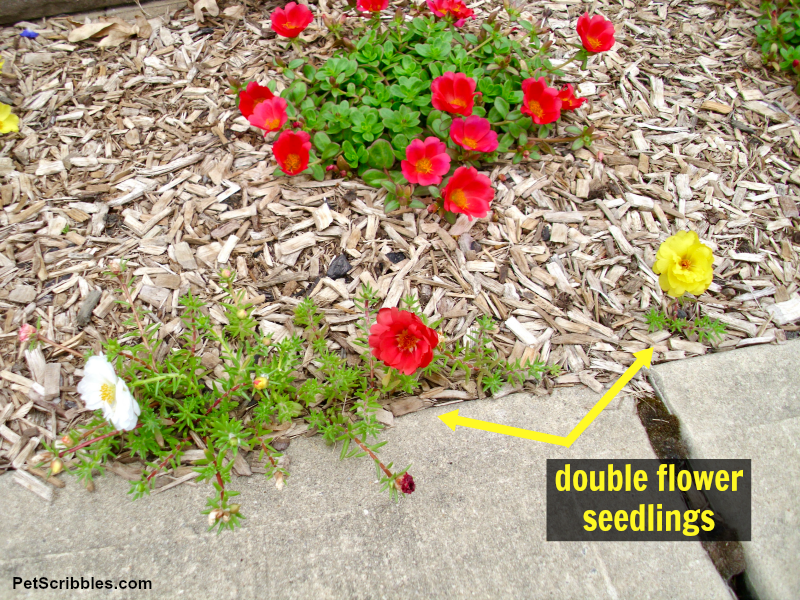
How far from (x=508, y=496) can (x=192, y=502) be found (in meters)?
1.09

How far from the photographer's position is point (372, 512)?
172 cm

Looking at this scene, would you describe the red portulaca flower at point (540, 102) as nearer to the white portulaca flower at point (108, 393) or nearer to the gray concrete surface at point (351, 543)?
the gray concrete surface at point (351, 543)

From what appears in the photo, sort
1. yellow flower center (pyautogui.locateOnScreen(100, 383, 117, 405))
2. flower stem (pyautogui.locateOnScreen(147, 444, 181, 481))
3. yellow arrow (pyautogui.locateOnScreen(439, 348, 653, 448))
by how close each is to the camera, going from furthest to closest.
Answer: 1. yellow arrow (pyautogui.locateOnScreen(439, 348, 653, 448))
2. flower stem (pyautogui.locateOnScreen(147, 444, 181, 481))
3. yellow flower center (pyautogui.locateOnScreen(100, 383, 117, 405))

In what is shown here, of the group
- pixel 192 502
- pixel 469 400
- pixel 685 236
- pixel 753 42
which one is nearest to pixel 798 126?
pixel 753 42

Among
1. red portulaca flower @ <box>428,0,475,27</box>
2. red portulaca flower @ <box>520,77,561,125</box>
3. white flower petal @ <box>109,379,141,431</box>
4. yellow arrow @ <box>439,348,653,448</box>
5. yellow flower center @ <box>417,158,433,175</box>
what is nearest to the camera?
white flower petal @ <box>109,379,141,431</box>

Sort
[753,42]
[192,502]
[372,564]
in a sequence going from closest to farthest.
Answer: [372,564]
[192,502]
[753,42]

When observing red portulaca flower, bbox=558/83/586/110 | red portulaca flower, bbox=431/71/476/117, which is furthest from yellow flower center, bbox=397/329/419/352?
red portulaca flower, bbox=558/83/586/110

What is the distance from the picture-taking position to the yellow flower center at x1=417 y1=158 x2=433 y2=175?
2.22 metres

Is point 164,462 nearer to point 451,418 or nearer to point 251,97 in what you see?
point 451,418

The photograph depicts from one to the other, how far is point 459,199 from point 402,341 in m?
0.80

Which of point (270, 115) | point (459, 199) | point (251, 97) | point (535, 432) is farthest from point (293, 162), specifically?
point (535, 432)

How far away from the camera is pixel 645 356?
7.05 feet

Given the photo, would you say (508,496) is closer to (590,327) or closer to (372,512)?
(372,512)

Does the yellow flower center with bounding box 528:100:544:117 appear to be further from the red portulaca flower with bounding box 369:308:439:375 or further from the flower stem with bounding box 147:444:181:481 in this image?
the flower stem with bounding box 147:444:181:481
